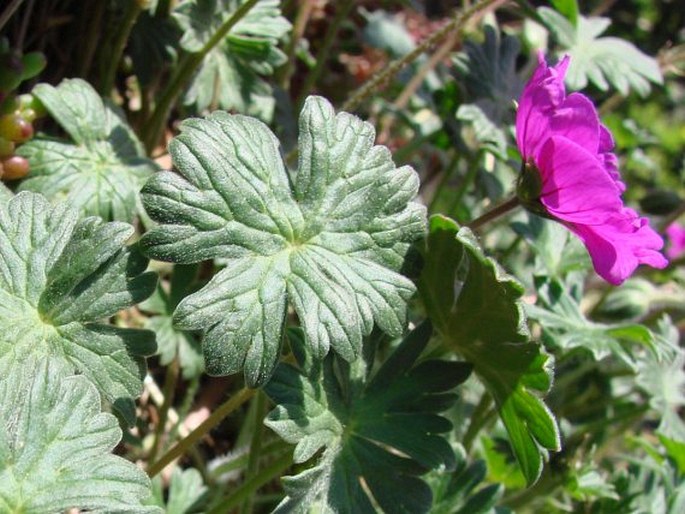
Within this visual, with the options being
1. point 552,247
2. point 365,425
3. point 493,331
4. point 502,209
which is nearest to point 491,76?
point 552,247

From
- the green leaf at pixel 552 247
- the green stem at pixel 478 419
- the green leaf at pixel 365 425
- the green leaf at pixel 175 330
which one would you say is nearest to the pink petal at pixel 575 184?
the green leaf at pixel 365 425

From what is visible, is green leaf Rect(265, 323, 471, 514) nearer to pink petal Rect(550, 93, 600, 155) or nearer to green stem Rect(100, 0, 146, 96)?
pink petal Rect(550, 93, 600, 155)

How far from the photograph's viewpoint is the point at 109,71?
160cm

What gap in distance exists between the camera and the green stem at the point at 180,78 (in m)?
1.50

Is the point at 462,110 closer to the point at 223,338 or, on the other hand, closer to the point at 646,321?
the point at 646,321

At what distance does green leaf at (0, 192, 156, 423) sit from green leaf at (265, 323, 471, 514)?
18cm

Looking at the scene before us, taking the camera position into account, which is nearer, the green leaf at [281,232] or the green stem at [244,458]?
the green leaf at [281,232]

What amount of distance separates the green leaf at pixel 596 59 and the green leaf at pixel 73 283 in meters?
0.99

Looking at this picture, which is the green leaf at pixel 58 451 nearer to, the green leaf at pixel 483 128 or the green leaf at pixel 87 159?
the green leaf at pixel 87 159

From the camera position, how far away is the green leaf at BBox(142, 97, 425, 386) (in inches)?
41.1

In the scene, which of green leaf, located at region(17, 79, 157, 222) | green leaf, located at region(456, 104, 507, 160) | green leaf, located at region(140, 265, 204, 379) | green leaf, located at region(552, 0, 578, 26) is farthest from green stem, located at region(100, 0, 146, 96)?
green leaf, located at region(552, 0, 578, 26)

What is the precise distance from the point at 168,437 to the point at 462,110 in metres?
0.76

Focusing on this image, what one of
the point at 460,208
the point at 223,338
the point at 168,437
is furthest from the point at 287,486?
the point at 460,208

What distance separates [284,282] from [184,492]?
0.56 m
